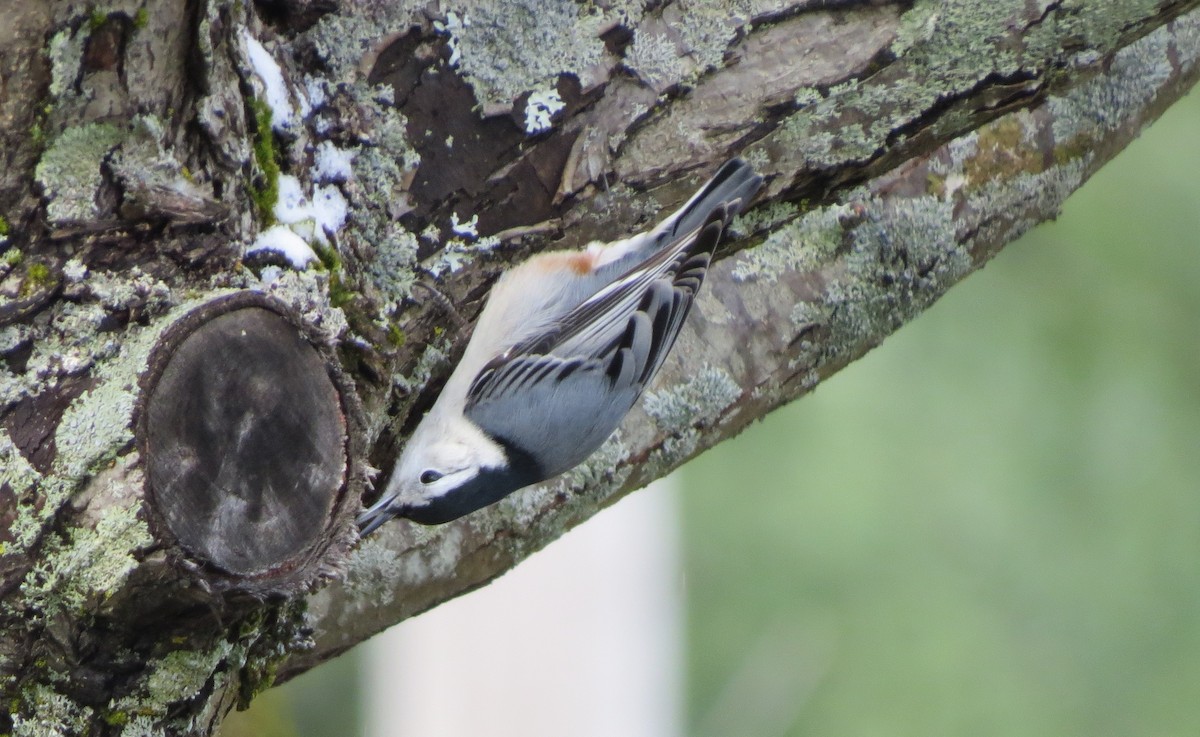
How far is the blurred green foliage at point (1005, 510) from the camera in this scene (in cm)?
446

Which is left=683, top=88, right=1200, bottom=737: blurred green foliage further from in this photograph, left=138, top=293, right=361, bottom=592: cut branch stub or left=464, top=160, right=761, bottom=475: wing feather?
left=138, top=293, right=361, bottom=592: cut branch stub

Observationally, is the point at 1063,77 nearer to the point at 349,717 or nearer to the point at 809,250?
the point at 809,250

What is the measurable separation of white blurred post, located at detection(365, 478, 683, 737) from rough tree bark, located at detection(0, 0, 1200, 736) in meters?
1.89

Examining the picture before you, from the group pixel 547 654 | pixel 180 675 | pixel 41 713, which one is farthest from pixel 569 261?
pixel 547 654

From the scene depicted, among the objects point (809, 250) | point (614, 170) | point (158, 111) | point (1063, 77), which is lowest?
point (809, 250)

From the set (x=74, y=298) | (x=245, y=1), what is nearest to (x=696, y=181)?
(x=245, y=1)

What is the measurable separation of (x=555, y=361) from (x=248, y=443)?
1.08 m

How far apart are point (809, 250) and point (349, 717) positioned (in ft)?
9.77

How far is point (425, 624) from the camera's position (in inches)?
158

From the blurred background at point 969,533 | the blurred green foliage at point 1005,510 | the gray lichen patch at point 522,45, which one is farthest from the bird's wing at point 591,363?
the blurred green foliage at point 1005,510

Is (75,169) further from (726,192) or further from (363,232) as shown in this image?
(726,192)

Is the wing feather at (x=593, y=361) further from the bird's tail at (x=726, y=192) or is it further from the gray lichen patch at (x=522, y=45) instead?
the gray lichen patch at (x=522, y=45)

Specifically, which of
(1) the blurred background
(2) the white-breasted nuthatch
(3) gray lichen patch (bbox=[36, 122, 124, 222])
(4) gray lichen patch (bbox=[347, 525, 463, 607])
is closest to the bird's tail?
(2) the white-breasted nuthatch

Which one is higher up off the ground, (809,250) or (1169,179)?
(809,250)
